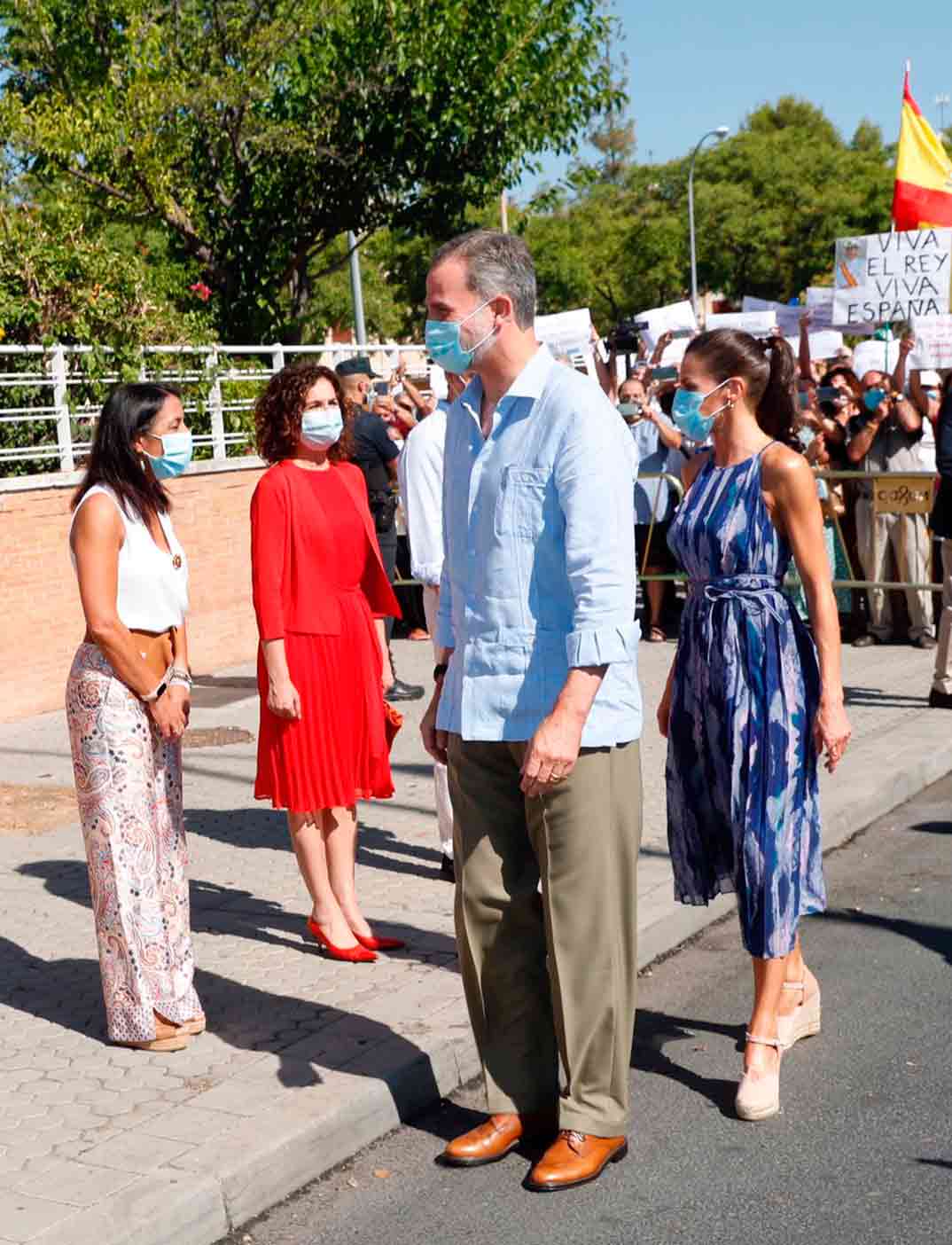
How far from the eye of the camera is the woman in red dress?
571 centimetres

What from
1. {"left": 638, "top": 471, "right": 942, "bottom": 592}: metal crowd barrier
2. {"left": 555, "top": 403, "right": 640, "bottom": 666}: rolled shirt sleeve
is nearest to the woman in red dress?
{"left": 555, "top": 403, "right": 640, "bottom": 666}: rolled shirt sleeve

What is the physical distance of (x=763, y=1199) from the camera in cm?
408

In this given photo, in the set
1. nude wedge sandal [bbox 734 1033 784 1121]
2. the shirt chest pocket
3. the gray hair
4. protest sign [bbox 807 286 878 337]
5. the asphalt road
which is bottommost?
the asphalt road

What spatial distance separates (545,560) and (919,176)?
1325cm

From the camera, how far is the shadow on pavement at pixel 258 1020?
191 inches

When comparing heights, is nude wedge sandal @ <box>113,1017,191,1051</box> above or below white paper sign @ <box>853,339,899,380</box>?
below

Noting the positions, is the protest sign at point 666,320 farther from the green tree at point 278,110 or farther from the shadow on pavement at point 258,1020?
the shadow on pavement at point 258,1020

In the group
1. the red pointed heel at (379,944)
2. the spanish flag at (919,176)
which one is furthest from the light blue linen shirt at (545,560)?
the spanish flag at (919,176)

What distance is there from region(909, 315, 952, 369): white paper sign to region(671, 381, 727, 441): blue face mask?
9.32 metres

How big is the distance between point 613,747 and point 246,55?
15.6m

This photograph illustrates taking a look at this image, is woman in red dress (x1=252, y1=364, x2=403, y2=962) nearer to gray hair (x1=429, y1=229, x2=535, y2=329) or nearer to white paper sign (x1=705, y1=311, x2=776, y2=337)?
gray hair (x1=429, y1=229, x2=535, y2=329)

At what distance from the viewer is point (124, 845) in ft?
16.6

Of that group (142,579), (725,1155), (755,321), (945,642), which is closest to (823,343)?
(755,321)

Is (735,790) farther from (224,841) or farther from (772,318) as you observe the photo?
(772,318)
